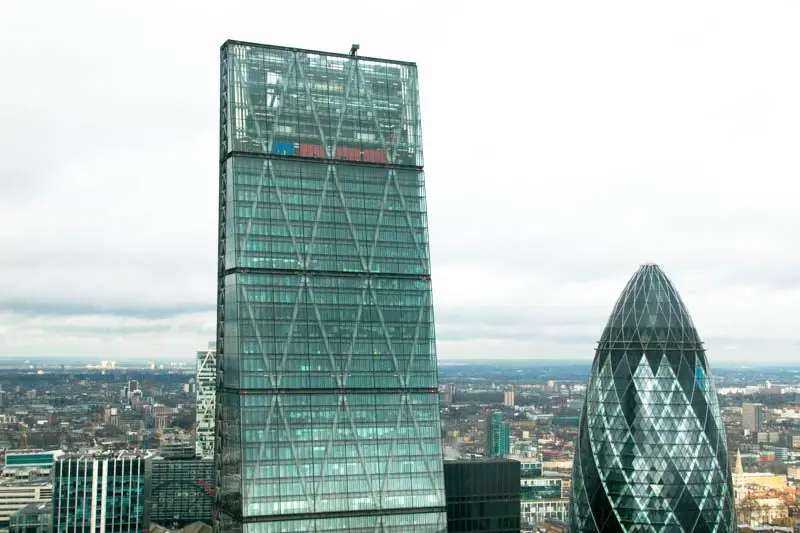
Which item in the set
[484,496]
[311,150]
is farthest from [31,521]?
[311,150]

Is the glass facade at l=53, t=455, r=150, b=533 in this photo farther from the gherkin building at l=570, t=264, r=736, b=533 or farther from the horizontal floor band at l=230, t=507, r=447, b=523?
the gherkin building at l=570, t=264, r=736, b=533

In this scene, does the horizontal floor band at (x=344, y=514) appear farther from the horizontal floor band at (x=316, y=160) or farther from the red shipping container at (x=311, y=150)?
the red shipping container at (x=311, y=150)

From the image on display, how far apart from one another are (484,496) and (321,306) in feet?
95.7

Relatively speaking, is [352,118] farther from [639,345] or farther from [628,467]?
[628,467]

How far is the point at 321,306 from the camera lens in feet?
326

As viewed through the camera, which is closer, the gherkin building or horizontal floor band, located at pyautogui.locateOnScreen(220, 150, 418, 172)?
the gherkin building

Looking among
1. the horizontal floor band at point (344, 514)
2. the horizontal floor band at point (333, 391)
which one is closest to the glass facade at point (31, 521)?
the horizontal floor band at point (344, 514)

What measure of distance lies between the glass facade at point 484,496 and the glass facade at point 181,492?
289 ft

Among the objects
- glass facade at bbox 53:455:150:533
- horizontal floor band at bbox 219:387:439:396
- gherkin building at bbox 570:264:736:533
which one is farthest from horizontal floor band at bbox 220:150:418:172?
glass facade at bbox 53:455:150:533

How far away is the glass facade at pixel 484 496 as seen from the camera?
11006 centimetres

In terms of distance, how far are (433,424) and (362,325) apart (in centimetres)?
1213

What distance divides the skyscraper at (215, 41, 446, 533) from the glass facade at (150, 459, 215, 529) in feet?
308

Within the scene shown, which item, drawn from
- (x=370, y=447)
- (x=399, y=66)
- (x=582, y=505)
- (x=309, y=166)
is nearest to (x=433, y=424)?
(x=370, y=447)

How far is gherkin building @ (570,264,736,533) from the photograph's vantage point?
292 feet
